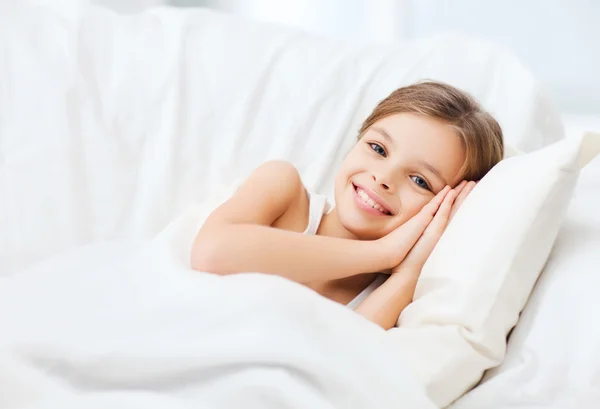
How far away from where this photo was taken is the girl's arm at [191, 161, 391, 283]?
40.4 inches

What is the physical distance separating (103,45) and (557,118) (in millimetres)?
978

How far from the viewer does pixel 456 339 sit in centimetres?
91

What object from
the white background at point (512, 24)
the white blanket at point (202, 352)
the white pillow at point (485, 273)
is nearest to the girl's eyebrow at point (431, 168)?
the white pillow at point (485, 273)

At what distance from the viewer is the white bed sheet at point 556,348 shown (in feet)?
2.87

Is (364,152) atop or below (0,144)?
atop

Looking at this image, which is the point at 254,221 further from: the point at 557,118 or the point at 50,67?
the point at 557,118

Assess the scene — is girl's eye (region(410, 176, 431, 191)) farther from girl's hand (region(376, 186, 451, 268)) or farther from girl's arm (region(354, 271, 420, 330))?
girl's arm (region(354, 271, 420, 330))

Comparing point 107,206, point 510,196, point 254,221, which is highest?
point 510,196

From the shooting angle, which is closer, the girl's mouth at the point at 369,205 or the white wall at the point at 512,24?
the girl's mouth at the point at 369,205

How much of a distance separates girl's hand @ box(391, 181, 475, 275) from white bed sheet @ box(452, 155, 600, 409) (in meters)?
0.17

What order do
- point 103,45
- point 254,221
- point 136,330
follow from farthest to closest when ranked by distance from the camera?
1. point 103,45
2. point 254,221
3. point 136,330

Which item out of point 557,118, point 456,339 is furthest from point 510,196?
point 557,118

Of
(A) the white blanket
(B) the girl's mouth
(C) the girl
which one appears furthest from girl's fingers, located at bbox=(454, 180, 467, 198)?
(A) the white blanket

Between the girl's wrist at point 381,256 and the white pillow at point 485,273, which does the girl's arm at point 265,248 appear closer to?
the girl's wrist at point 381,256
